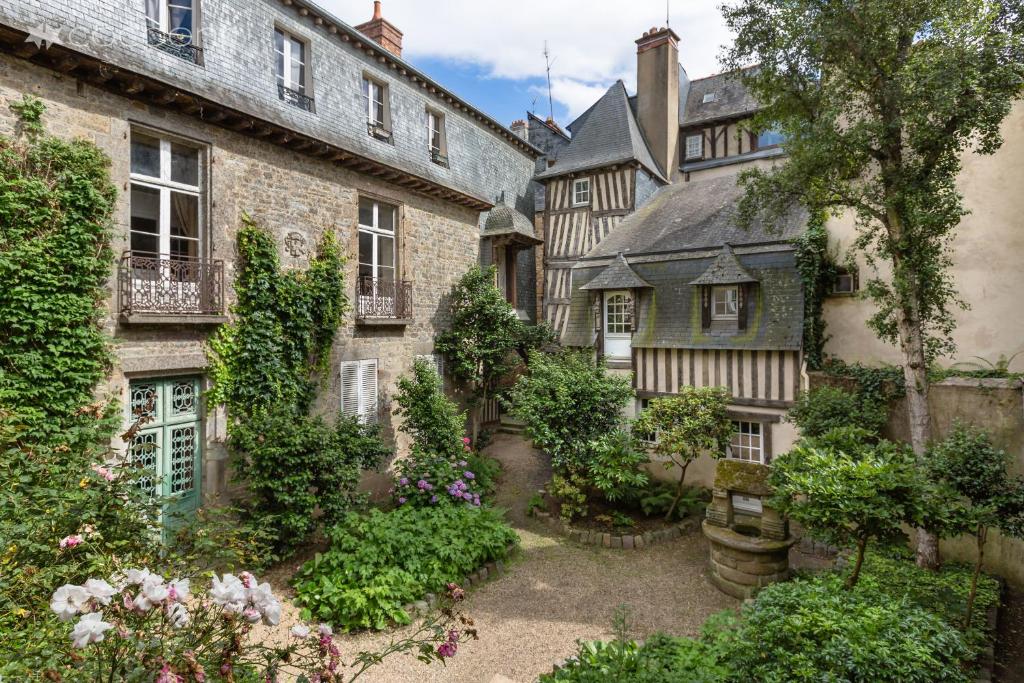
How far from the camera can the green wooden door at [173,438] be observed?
6191mm

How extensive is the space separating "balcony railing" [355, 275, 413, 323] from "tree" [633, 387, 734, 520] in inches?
186

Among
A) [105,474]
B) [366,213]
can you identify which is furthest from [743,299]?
[105,474]

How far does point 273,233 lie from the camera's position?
752 cm

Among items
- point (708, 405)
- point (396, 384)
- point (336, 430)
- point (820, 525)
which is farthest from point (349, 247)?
point (820, 525)

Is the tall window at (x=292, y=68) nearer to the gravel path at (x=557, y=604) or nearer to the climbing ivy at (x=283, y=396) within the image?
the climbing ivy at (x=283, y=396)

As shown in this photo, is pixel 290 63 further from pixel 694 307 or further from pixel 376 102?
pixel 694 307

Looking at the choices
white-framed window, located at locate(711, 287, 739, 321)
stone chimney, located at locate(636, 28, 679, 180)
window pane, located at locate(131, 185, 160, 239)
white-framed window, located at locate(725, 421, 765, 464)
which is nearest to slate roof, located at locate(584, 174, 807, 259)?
white-framed window, located at locate(711, 287, 739, 321)

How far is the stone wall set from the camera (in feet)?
18.5

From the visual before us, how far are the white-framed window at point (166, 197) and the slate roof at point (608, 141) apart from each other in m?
10.8

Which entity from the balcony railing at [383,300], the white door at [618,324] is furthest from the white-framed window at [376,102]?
the white door at [618,324]

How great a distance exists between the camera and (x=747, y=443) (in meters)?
9.48

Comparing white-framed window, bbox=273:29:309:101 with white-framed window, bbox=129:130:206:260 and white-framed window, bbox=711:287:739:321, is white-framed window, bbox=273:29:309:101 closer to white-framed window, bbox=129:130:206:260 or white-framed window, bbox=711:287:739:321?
white-framed window, bbox=129:130:206:260

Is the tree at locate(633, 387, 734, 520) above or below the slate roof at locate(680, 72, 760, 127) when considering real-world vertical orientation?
below

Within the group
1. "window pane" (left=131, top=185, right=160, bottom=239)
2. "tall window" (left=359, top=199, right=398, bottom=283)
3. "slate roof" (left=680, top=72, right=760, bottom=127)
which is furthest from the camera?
"slate roof" (left=680, top=72, right=760, bottom=127)
